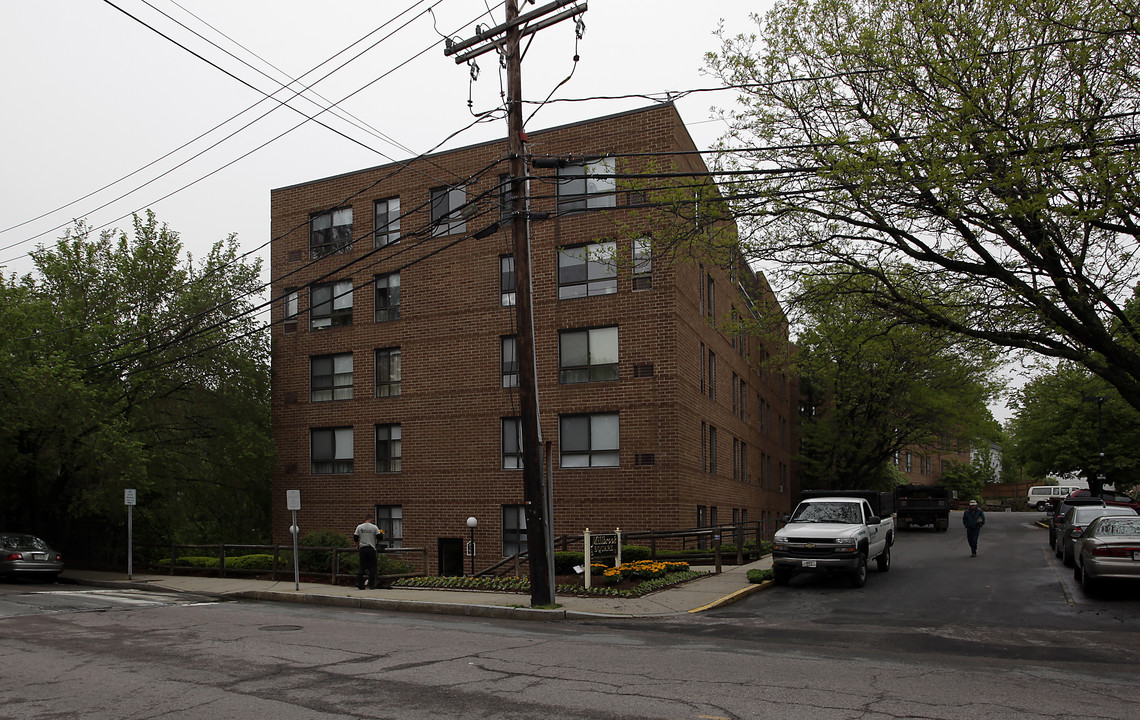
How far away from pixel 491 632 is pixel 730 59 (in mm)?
10755

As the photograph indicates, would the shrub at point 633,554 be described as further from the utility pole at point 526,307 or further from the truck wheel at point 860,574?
the utility pole at point 526,307

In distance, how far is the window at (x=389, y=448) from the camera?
96.8 feet

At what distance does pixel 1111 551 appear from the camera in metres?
15.3

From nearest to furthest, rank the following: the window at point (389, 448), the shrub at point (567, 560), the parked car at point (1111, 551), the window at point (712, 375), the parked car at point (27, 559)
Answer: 1. the parked car at point (1111, 551)
2. the shrub at point (567, 560)
3. the parked car at point (27, 559)
4. the window at point (389, 448)
5. the window at point (712, 375)

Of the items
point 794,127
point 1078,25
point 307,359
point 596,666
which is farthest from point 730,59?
point 307,359

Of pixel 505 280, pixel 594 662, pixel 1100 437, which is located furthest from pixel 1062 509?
pixel 594 662

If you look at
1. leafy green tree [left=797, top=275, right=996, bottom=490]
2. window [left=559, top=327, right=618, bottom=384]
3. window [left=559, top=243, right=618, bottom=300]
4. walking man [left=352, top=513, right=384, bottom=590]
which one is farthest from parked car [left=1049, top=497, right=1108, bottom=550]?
walking man [left=352, top=513, right=384, bottom=590]

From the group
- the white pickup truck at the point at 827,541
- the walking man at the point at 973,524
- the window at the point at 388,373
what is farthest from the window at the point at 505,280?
the walking man at the point at 973,524

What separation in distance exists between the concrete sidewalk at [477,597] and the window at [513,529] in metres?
6.88

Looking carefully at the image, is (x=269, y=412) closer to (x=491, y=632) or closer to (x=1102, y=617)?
(x=491, y=632)

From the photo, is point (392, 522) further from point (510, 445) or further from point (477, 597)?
point (477, 597)

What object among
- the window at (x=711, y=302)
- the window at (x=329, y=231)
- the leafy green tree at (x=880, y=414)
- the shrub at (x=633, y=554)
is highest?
the window at (x=329, y=231)

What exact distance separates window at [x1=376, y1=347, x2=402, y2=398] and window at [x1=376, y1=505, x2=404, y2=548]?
12.3ft

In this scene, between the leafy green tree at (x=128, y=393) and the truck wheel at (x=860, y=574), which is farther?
the leafy green tree at (x=128, y=393)
